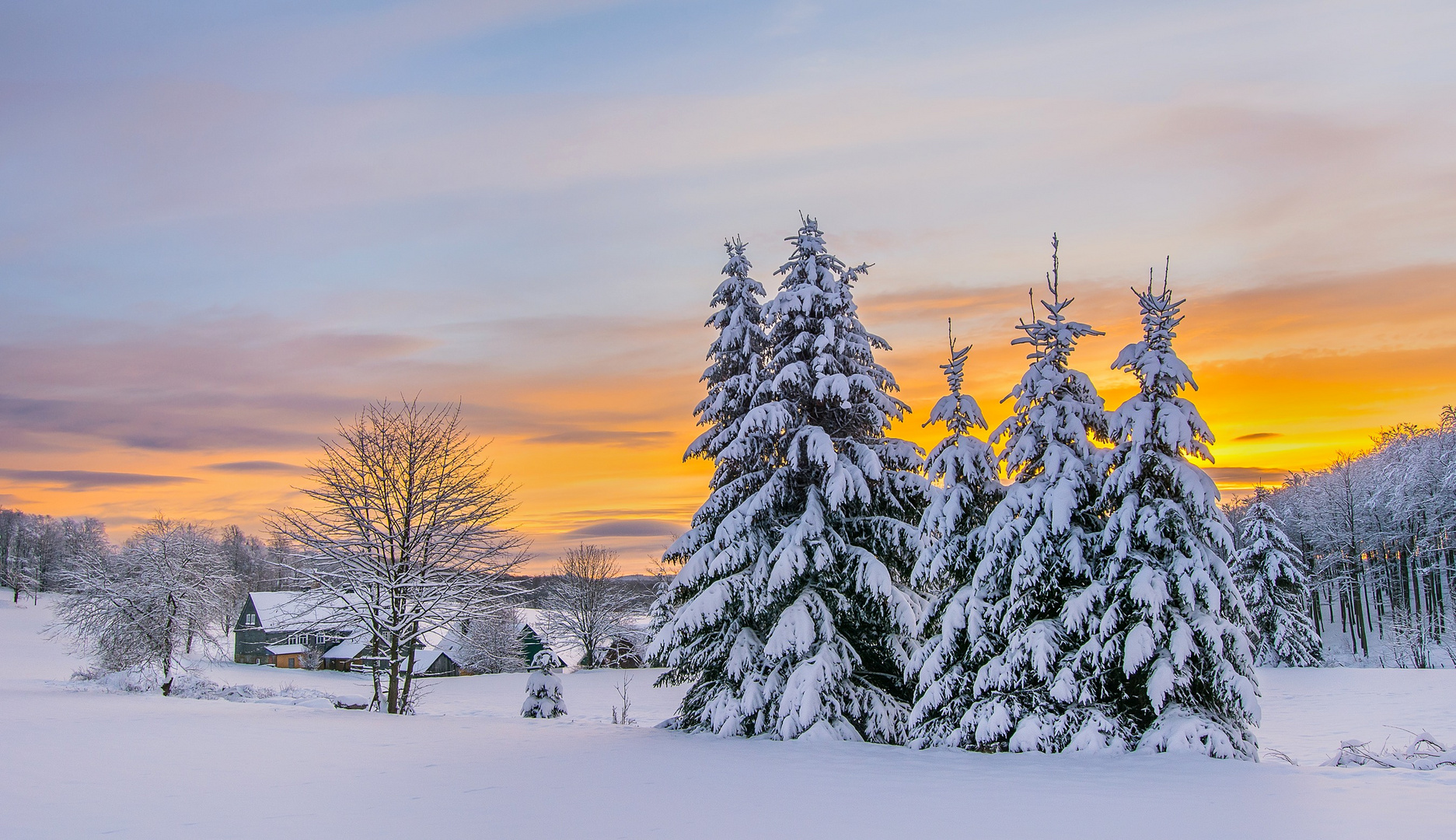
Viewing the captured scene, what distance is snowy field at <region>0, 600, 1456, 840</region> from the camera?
7820mm

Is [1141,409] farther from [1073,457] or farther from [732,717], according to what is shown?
[732,717]

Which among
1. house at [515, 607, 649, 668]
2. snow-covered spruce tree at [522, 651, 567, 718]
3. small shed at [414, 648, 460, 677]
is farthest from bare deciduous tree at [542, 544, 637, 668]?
snow-covered spruce tree at [522, 651, 567, 718]

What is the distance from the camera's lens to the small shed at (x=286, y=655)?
72125mm

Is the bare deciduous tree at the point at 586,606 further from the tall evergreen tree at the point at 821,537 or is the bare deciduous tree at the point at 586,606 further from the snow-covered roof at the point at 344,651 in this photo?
the tall evergreen tree at the point at 821,537

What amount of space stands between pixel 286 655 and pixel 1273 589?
2962 inches

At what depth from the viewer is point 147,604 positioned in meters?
34.9

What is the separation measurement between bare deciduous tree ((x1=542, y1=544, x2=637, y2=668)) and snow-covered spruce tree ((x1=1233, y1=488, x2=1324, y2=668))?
155ft

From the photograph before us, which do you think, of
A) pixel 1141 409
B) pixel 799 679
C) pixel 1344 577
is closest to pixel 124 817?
pixel 799 679

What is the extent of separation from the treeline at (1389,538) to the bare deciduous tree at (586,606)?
51074 millimetres

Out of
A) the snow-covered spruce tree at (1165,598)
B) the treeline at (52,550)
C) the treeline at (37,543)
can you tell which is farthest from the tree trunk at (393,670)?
the treeline at (37,543)

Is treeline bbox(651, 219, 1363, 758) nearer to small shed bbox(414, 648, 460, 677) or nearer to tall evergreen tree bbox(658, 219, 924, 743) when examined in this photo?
tall evergreen tree bbox(658, 219, 924, 743)

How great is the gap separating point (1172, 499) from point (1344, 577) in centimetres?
6323

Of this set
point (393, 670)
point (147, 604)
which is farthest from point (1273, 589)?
point (147, 604)

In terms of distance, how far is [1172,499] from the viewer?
12656 mm
